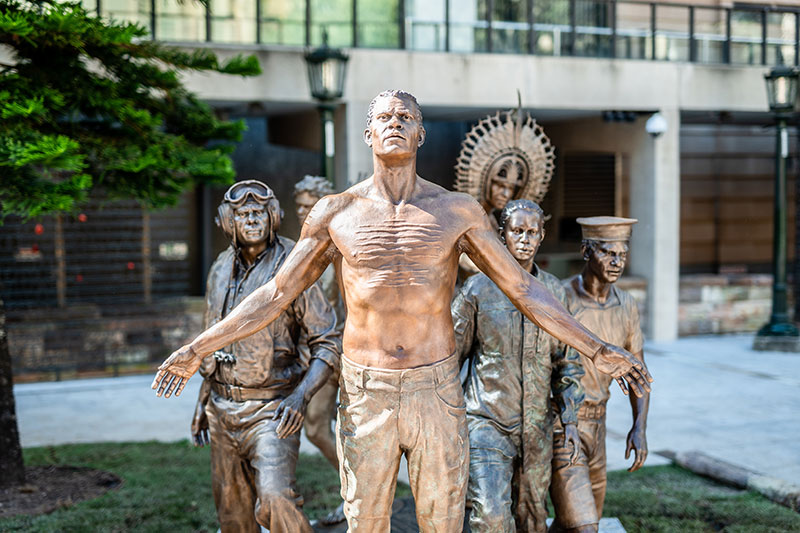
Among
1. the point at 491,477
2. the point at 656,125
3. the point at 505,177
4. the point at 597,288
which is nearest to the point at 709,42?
the point at 656,125

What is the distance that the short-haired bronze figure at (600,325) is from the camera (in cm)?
483

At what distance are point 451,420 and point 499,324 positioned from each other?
0.97 metres

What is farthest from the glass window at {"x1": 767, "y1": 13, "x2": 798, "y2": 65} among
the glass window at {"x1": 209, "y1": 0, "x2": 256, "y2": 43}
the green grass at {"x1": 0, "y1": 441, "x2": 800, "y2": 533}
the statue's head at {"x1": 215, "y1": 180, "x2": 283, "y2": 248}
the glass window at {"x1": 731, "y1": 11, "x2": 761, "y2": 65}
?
the statue's head at {"x1": 215, "y1": 180, "x2": 283, "y2": 248}

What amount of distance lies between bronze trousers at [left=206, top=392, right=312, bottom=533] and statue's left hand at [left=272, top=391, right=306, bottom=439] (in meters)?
0.25

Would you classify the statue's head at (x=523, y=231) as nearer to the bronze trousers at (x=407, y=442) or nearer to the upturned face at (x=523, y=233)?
the upturned face at (x=523, y=233)

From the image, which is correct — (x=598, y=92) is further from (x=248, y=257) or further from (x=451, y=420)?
(x=451, y=420)

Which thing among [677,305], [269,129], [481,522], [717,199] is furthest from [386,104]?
[717,199]

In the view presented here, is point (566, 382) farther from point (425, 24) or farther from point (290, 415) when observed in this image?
point (425, 24)

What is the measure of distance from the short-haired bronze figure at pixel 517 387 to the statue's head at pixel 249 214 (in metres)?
1.09

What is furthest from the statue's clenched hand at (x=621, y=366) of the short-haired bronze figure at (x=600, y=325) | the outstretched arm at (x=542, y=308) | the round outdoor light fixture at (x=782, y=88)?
the round outdoor light fixture at (x=782, y=88)

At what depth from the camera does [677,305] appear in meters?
14.9

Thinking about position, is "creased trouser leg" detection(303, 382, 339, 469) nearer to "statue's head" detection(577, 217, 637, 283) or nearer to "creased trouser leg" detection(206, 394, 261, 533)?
"creased trouser leg" detection(206, 394, 261, 533)

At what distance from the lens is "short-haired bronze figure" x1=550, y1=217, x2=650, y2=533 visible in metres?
4.83

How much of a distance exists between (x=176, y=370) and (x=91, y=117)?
3.65 m
